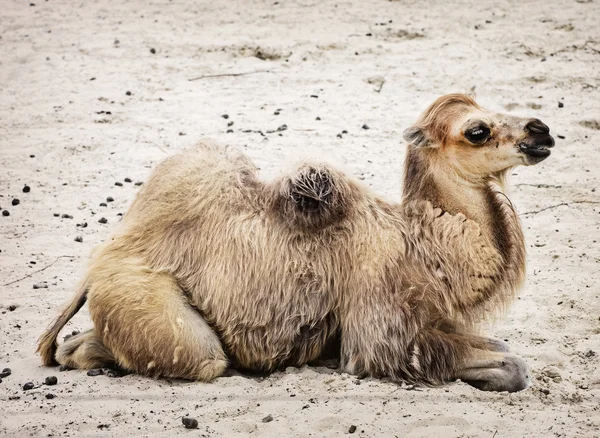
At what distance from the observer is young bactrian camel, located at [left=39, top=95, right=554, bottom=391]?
4.65 metres

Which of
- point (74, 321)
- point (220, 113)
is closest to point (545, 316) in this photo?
point (74, 321)

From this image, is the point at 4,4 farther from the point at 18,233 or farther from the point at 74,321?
the point at 74,321

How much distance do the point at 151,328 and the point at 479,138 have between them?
2004mm

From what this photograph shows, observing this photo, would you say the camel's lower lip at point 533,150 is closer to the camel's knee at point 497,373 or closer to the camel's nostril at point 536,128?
the camel's nostril at point 536,128

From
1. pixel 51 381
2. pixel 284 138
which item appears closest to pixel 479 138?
pixel 51 381

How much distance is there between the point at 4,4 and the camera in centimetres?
1170

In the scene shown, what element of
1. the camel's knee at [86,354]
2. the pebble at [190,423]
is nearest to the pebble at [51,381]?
the camel's knee at [86,354]

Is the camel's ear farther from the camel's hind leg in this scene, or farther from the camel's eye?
the camel's hind leg

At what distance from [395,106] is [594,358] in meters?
4.18

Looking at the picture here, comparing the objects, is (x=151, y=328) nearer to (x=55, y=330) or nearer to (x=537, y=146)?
(x=55, y=330)

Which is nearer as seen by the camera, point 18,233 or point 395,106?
point 18,233

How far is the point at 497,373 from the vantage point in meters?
4.57

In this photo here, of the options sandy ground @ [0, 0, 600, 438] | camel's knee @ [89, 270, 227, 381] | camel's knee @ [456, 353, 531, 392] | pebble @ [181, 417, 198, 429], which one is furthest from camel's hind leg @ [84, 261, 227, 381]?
camel's knee @ [456, 353, 531, 392]

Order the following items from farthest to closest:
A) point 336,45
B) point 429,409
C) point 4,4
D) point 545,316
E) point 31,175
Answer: point 4,4, point 336,45, point 31,175, point 545,316, point 429,409
